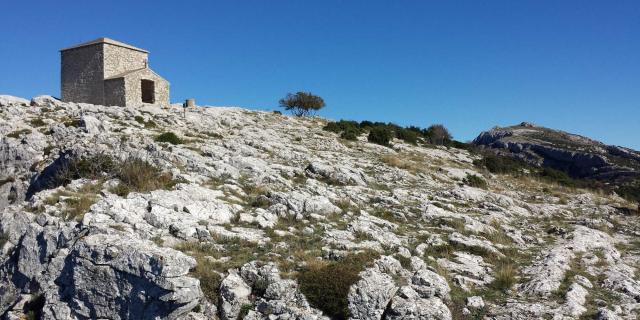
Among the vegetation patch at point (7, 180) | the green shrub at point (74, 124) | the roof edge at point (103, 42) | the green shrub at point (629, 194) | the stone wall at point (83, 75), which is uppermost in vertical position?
the roof edge at point (103, 42)

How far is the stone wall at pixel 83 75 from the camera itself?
116ft

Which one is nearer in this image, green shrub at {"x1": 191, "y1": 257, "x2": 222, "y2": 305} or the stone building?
green shrub at {"x1": 191, "y1": 257, "x2": 222, "y2": 305}

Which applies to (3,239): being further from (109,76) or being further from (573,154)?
(573,154)

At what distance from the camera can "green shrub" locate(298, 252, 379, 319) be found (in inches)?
370

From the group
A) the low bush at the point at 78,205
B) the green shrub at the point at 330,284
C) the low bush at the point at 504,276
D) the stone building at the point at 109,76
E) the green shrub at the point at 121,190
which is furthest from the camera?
the stone building at the point at 109,76

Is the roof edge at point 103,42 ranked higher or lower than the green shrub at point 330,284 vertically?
higher

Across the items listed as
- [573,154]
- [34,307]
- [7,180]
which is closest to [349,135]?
[7,180]

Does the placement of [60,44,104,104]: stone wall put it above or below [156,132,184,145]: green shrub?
above

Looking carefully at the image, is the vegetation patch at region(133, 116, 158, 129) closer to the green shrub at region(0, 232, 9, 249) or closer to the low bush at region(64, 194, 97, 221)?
the low bush at region(64, 194, 97, 221)

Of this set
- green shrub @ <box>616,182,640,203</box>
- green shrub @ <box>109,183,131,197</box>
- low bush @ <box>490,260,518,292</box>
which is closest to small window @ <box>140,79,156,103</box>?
green shrub @ <box>109,183,131,197</box>

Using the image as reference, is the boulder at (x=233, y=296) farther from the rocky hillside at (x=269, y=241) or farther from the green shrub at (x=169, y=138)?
the green shrub at (x=169, y=138)

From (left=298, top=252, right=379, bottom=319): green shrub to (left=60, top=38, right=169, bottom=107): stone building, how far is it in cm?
2908

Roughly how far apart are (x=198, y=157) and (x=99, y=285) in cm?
1023

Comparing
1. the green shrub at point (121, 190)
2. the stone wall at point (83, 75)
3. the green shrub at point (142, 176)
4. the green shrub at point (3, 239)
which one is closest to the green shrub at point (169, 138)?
the green shrub at point (142, 176)
